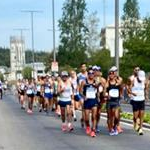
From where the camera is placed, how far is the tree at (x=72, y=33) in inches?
3460

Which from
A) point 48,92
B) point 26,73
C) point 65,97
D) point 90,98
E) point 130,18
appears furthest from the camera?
point 26,73

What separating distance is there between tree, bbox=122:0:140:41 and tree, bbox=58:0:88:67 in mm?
6736

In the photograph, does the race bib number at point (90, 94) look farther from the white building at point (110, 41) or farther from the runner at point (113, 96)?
the white building at point (110, 41)

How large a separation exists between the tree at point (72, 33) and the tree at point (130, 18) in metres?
6.74

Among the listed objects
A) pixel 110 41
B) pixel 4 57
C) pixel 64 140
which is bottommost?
pixel 4 57

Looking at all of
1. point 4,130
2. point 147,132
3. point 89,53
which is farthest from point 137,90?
point 89,53

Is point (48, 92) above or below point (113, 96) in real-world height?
below

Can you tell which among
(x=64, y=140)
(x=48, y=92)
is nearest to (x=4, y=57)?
(x=48, y=92)

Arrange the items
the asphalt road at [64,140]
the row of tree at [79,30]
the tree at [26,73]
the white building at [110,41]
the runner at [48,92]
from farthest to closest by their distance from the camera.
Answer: the tree at [26,73] < the row of tree at [79,30] < the runner at [48,92] < the white building at [110,41] < the asphalt road at [64,140]

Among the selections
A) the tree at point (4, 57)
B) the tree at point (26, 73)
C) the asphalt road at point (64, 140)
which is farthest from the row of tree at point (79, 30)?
the tree at point (4, 57)

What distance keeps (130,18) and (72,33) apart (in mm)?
10076

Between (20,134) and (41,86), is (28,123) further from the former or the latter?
(41,86)

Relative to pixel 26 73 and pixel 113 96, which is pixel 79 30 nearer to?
pixel 26 73

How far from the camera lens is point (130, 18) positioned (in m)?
92.9
